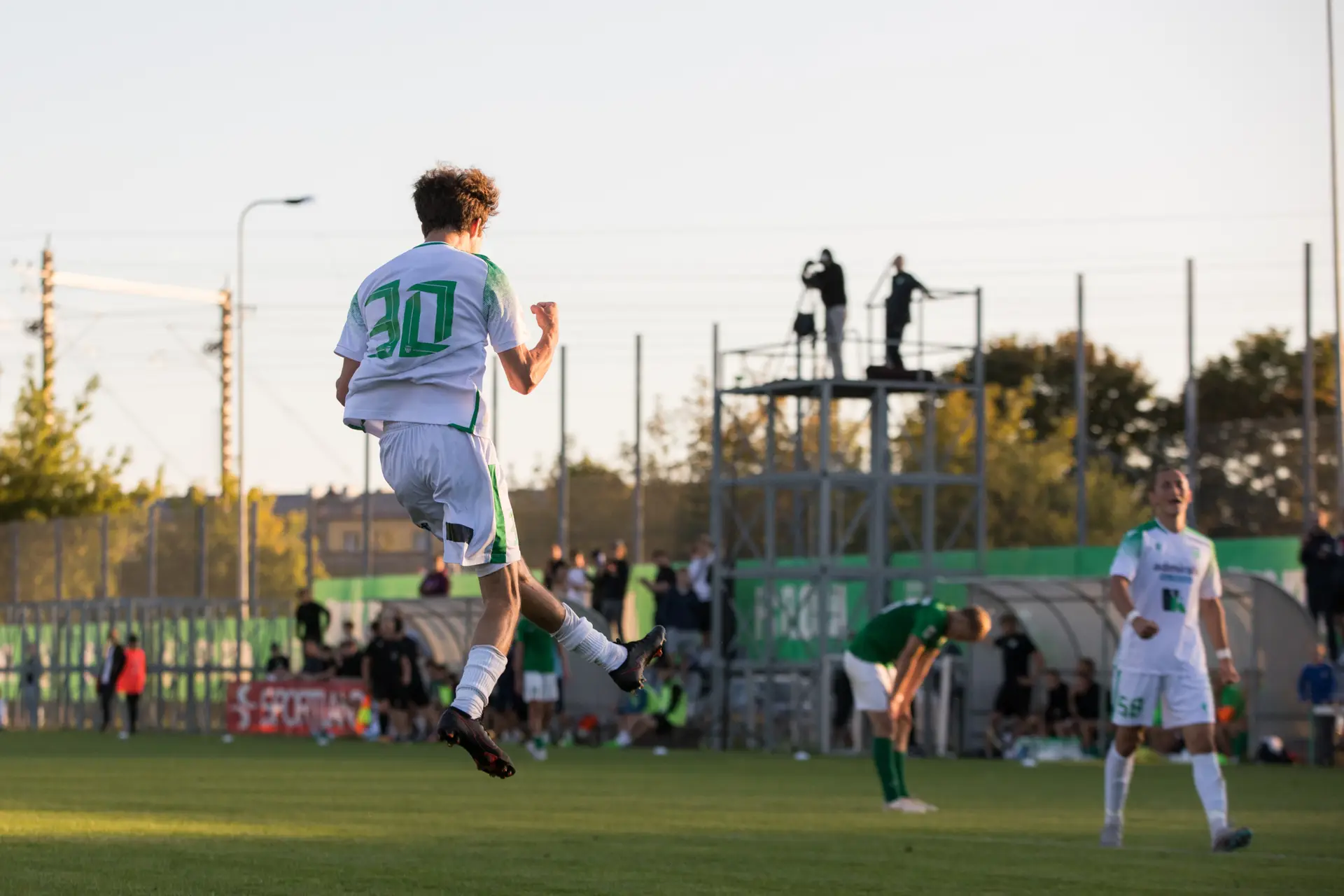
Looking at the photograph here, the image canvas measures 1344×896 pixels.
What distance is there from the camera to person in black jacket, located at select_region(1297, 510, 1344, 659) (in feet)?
86.8

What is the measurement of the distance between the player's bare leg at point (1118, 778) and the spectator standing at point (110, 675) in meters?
26.9

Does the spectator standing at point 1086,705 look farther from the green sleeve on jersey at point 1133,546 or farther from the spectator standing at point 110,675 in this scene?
the spectator standing at point 110,675

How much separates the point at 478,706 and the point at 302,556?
1488 inches

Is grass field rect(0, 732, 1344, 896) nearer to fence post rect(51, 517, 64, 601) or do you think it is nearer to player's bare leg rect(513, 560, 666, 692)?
player's bare leg rect(513, 560, 666, 692)

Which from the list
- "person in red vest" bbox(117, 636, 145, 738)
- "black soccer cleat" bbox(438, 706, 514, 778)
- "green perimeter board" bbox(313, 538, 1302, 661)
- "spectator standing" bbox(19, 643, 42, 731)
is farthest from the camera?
"spectator standing" bbox(19, 643, 42, 731)

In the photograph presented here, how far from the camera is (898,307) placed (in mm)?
29484

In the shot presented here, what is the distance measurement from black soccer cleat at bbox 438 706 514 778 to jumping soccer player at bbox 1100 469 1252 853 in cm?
613

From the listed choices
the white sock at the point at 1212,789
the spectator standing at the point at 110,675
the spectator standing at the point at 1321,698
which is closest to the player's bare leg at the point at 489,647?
the white sock at the point at 1212,789

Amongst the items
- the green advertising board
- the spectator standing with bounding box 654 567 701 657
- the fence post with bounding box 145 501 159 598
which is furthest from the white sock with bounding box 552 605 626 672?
the fence post with bounding box 145 501 159 598

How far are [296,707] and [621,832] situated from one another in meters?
22.6

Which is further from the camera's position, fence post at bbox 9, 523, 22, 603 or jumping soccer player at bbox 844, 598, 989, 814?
fence post at bbox 9, 523, 22, 603

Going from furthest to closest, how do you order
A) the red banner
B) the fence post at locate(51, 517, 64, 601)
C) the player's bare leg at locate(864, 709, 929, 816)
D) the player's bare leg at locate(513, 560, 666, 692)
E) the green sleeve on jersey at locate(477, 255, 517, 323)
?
1. the fence post at locate(51, 517, 64, 601)
2. the red banner
3. the player's bare leg at locate(864, 709, 929, 816)
4. the player's bare leg at locate(513, 560, 666, 692)
5. the green sleeve on jersey at locate(477, 255, 517, 323)

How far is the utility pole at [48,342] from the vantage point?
54.4 m

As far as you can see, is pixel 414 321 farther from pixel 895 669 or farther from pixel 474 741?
pixel 895 669
